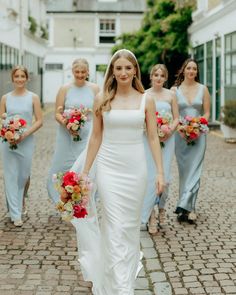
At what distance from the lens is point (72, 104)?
8.56 meters

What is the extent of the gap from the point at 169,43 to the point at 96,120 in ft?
84.6

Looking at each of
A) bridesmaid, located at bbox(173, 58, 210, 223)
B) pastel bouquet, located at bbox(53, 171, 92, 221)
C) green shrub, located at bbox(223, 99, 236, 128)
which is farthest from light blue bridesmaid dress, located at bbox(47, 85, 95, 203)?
green shrub, located at bbox(223, 99, 236, 128)

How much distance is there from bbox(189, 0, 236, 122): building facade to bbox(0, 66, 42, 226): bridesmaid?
1458 centimetres

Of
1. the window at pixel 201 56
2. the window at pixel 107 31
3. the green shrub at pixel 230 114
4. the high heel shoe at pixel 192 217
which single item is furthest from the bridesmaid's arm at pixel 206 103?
the window at pixel 107 31

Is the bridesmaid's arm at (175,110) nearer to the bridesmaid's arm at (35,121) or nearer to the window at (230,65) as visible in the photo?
the bridesmaid's arm at (35,121)

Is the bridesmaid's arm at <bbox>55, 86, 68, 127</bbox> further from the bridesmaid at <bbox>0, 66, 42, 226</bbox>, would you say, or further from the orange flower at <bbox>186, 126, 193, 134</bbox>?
the orange flower at <bbox>186, 126, 193, 134</bbox>

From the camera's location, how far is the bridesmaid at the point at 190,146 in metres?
8.60

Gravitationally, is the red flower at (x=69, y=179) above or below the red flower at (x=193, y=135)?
below

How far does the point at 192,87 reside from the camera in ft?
28.6

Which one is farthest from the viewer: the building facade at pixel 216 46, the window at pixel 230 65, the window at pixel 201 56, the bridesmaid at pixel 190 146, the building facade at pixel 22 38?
the window at pixel 201 56

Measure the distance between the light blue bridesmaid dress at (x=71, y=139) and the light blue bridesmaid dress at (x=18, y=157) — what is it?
43 cm

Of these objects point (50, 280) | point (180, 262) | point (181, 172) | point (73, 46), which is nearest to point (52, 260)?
point (50, 280)

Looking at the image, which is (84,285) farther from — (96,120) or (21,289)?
(96,120)

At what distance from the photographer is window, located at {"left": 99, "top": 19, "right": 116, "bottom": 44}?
5316 centimetres
